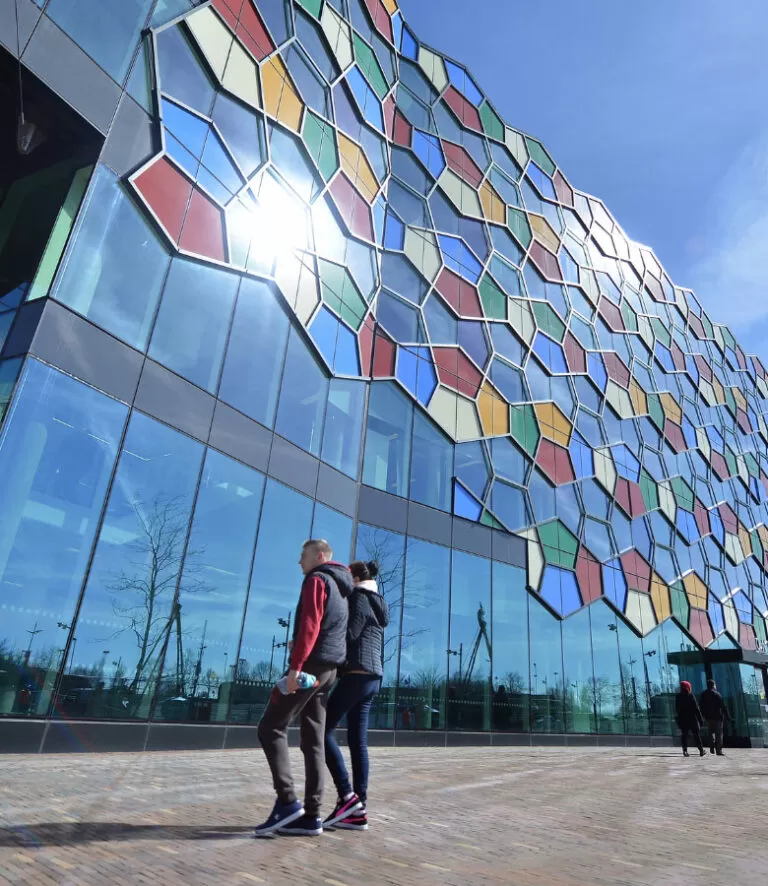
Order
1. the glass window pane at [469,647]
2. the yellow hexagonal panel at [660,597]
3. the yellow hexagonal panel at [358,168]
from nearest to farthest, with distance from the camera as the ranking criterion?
the glass window pane at [469,647] → the yellow hexagonal panel at [358,168] → the yellow hexagonal panel at [660,597]

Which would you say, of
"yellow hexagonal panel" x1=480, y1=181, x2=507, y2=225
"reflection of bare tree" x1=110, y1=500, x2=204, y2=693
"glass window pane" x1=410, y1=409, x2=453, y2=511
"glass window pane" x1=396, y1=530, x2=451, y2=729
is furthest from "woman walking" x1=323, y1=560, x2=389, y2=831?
"yellow hexagonal panel" x1=480, y1=181, x2=507, y2=225

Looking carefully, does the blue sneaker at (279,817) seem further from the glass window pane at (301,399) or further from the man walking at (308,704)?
the glass window pane at (301,399)

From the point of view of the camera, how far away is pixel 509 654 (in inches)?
747

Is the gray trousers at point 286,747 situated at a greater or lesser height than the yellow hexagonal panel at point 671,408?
lesser

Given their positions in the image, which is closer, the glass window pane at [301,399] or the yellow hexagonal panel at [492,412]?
the glass window pane at [301,399]

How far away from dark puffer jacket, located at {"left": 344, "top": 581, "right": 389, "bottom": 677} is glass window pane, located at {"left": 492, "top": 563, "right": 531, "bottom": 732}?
14897mm

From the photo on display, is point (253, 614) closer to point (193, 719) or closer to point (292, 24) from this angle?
point (193, 719)

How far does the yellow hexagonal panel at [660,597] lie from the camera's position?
26.6 metres

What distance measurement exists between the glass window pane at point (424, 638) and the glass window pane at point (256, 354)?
6192 millimetres

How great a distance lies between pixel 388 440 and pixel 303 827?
548 inches

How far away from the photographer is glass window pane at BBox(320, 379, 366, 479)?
15.7 metres

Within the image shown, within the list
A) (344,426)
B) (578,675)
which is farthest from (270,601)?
(578,675)

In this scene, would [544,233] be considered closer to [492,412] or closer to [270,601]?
[492,412]

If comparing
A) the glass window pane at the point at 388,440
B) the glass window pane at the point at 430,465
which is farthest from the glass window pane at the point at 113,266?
the glass window pane at the point at 430,465
